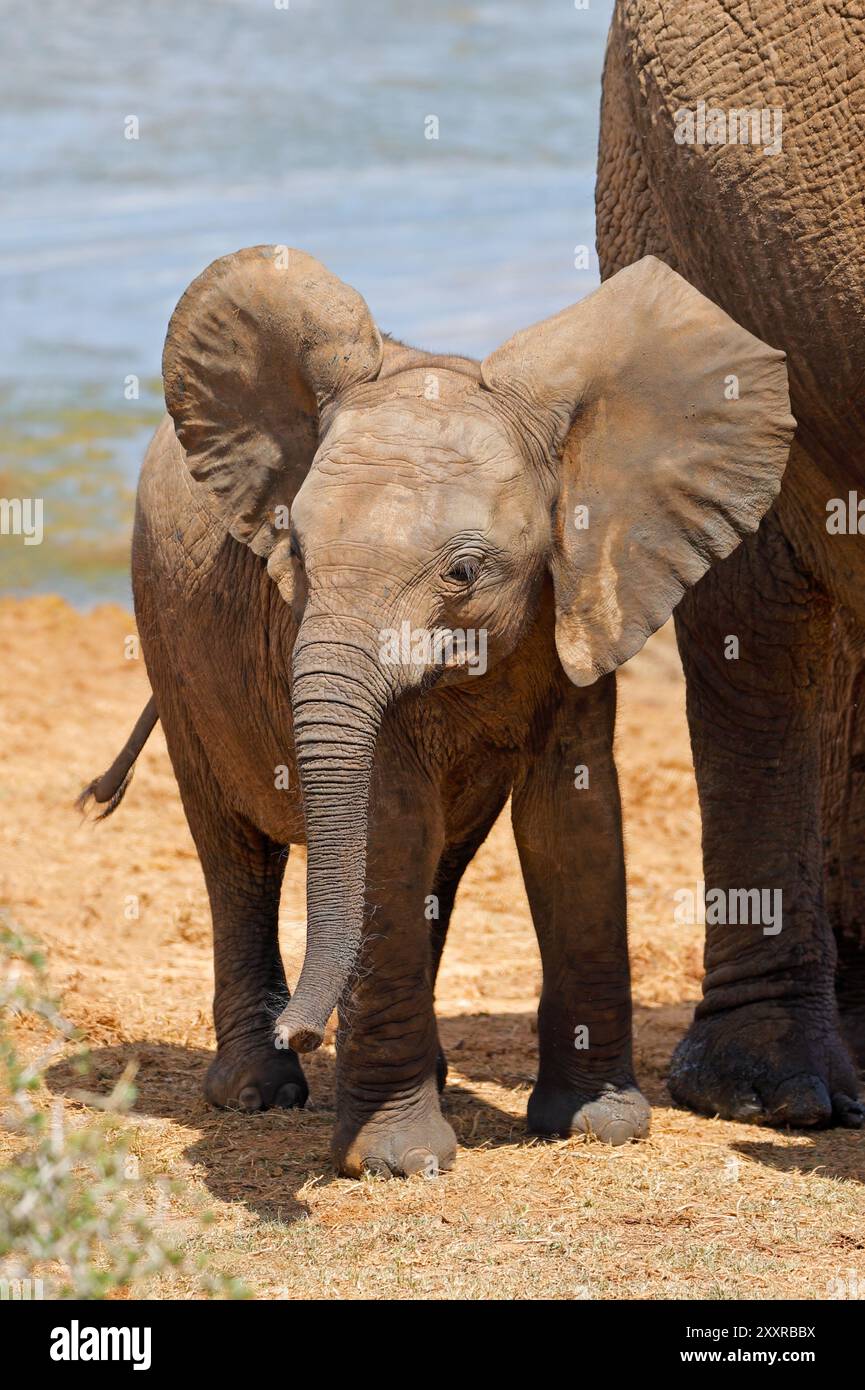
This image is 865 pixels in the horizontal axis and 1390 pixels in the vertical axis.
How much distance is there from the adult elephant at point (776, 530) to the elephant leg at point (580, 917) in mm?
642

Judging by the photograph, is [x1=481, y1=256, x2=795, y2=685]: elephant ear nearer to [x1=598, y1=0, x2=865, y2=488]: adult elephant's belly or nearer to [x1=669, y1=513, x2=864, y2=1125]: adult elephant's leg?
[x1=598, y1=0, x2=865, y2=488]: adult elephant's belly

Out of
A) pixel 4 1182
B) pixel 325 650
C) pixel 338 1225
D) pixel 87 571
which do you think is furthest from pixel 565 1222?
pixel 87 571

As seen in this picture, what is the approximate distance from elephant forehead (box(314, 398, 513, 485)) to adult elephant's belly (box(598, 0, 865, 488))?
670mm

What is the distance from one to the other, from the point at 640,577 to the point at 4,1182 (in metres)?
2.32

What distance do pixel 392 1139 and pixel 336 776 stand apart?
1150 millimetres

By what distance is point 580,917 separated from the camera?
548cm

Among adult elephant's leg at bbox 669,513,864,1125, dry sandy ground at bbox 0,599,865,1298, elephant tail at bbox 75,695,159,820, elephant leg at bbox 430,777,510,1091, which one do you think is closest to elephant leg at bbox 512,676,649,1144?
dry sandy ground at bbox 0,599,865,1298

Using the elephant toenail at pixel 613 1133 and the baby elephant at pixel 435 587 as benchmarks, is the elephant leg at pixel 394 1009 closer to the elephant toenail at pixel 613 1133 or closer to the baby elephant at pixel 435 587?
the baby elephant at pixel 435 587

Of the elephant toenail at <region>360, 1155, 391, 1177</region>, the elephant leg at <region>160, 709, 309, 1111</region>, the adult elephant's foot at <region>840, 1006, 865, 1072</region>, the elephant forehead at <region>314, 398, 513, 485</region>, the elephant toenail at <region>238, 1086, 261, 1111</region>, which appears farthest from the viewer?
the adult elephant's foot at <region>840, 1006, 865, 1072</region>

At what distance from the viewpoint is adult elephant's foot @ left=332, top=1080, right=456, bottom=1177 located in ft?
17.3

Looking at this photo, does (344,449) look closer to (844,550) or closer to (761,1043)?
(844,550)

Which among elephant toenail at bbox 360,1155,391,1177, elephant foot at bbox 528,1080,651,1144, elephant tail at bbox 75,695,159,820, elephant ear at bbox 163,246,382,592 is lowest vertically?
elephant toenail at bbox 360,1155,391,1177

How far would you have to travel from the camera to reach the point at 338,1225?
15.8ft

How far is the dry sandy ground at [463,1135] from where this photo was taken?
4496 mm
